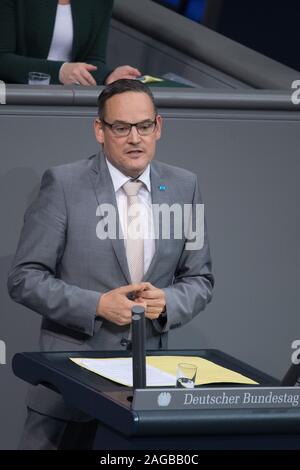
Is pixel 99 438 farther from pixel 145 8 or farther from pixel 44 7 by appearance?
pixel 145 8

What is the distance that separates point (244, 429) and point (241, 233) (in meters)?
1.42

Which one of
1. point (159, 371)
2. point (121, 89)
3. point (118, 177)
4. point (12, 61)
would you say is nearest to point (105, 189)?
point (118, 177)

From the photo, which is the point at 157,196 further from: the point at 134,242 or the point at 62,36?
the point at 62,36

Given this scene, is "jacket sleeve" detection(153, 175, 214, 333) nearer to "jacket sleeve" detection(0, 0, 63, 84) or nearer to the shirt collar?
the shirt collar

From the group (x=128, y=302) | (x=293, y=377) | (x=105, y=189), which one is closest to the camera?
(x=293, y=377)

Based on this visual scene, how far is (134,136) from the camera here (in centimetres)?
333

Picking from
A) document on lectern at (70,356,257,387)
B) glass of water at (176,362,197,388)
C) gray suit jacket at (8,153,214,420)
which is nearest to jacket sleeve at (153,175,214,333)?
gray suit jacket at (8,153,214,420)

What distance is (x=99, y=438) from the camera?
2.71 meters

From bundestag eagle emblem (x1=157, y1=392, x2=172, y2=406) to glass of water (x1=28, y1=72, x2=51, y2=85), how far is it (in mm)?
2062

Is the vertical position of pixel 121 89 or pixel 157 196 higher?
Result: pixel 121 89

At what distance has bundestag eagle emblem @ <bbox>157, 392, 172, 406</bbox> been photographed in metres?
2.58

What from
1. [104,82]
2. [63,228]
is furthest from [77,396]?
→ [104,82]

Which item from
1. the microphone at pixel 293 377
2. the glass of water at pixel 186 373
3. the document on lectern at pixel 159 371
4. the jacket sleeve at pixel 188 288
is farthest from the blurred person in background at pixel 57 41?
the microphone at pixel 293 377

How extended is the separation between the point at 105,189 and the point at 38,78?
1115 millimetres
